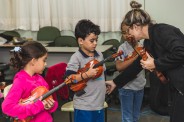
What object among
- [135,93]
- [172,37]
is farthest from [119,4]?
[172,37]

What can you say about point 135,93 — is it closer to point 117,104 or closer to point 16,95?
point 16,95

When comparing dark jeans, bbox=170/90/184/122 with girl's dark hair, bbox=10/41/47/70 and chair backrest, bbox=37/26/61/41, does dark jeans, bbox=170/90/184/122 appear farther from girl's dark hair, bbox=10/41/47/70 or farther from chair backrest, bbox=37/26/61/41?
chair backrest, bbox=37/26/61/41

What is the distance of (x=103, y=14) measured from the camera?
16.6 ft

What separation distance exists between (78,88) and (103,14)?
10.1 feet

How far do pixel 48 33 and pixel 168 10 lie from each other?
2.08 metres

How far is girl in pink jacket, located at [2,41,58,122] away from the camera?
69.0 inches

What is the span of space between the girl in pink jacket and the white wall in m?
3.25

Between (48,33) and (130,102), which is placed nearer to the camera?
(130,102)

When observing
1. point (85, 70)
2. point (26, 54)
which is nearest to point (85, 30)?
point (85, 70)

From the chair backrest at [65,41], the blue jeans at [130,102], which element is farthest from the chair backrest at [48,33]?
the blue jeans at [130,102]

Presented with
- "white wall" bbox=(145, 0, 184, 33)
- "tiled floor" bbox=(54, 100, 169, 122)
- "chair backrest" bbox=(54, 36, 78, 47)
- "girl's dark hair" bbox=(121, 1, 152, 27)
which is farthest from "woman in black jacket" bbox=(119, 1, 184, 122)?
"white wall" bbox=(145, 0, 184, 33)

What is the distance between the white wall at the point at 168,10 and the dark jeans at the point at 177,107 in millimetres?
3169

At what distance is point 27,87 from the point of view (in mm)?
1846

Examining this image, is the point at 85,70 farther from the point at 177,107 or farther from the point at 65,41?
the point at 65,41
